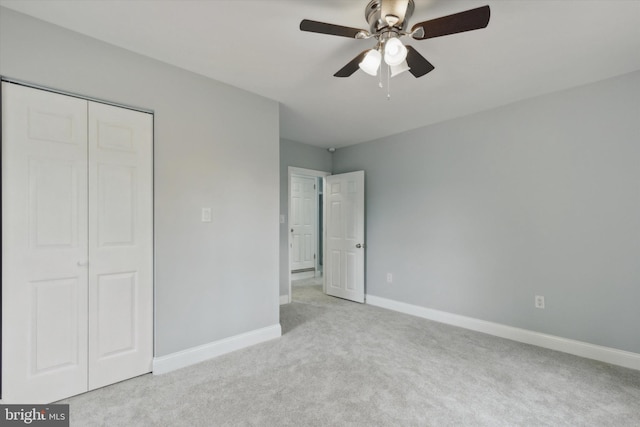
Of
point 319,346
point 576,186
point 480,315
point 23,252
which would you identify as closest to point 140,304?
point 23,252

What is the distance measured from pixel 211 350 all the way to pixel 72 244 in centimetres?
140

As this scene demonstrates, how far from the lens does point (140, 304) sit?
225 centimetres

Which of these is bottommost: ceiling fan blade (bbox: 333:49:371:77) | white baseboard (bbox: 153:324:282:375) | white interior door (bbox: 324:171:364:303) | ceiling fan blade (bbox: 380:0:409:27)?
white baseboard (bbox: 153:324:282:375)

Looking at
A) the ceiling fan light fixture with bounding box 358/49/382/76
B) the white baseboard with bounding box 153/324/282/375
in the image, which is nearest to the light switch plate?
the white baseboard with bounding box 153/324/282/375

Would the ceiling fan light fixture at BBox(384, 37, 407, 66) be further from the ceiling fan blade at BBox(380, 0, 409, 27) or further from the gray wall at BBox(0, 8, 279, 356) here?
the gray wall at BBox(0, 8, 279, 356)

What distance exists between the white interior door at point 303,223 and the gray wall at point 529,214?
2415 millimetres

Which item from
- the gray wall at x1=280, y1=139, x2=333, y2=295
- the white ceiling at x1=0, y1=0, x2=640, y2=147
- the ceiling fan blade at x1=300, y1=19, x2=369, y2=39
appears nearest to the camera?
the ceiling fan blade at x1=300, y1=19, x2=369, y2=39

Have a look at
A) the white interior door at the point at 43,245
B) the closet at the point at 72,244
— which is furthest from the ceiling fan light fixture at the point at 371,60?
the white interior door at the point at 43,245

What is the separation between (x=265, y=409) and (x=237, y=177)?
76.6 inches

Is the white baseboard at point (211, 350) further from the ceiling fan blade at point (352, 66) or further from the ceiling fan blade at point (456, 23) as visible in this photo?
the ceiling fan blade at point (456, 23)

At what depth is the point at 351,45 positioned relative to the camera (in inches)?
81.9

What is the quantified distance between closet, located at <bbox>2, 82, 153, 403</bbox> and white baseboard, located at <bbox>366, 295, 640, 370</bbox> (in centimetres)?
312

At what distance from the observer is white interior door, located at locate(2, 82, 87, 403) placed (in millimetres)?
1773

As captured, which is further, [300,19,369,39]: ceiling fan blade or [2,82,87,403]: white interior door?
[2,82,87,403]: white interior door
